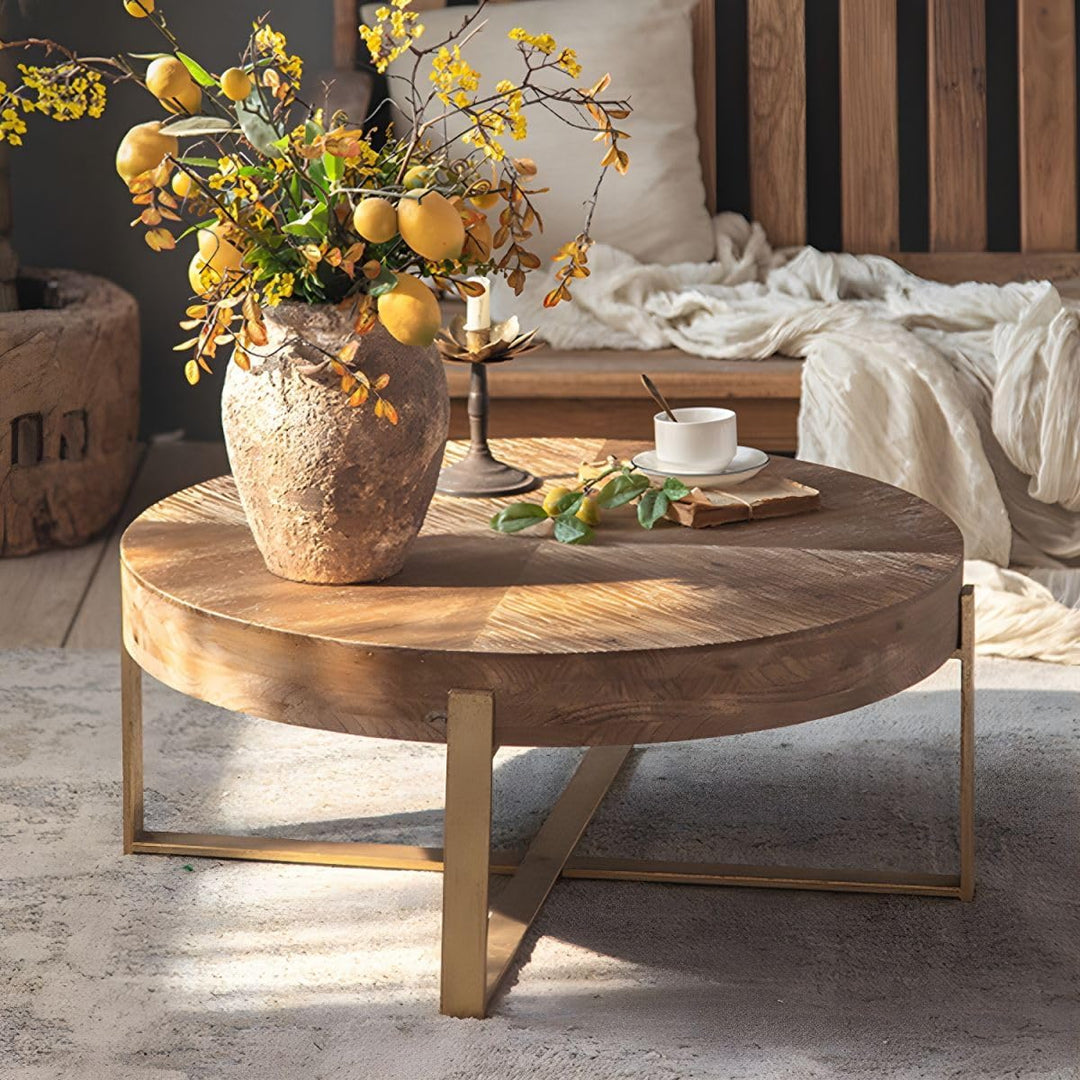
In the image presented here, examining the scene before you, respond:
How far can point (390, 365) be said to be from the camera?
4.75ft

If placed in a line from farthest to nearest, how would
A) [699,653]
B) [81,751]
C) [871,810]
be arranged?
[81,751] → [871,810] → [699,653]

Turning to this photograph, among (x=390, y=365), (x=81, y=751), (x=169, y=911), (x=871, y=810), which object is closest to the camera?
(x=390, y=365)

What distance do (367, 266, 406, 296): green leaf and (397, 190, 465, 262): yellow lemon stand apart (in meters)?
0.04

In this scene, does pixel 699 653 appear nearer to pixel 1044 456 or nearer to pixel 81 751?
pixel 81 751

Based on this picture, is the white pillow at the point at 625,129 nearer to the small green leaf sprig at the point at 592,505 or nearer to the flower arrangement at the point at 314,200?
the small green leaf sprig at the point at 592,505

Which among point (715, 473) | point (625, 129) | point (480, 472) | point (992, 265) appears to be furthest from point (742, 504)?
point (992, 265)

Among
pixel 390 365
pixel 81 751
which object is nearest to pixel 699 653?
pixel 390 365

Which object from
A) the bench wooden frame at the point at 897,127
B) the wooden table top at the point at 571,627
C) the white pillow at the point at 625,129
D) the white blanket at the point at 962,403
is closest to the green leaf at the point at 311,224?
the wooden table top at the point at 571,627

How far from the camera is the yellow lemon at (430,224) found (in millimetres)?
1326

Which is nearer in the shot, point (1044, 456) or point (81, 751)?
point (81, 751)

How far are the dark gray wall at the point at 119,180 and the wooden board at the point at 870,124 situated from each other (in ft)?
3.51

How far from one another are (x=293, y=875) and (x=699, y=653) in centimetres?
57

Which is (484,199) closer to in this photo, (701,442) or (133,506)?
(701,442)

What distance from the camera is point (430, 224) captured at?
1325 millimetres
